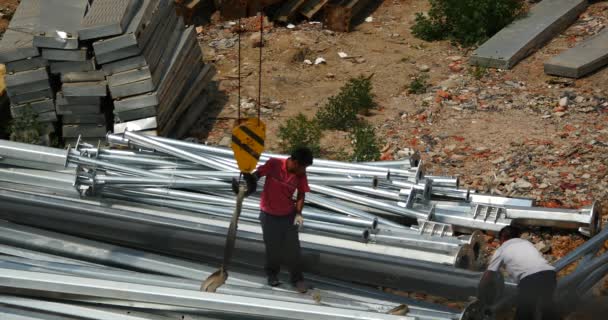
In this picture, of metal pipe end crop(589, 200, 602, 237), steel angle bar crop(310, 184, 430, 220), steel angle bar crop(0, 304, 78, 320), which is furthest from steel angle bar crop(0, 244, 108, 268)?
metal pipe end crop(589, 200, 602, 237)

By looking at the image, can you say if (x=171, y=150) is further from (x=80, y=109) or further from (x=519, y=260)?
(x=519, y=260)

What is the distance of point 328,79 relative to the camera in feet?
40.2

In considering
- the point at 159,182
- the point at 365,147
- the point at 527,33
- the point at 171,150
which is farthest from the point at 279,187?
the point at 527,33

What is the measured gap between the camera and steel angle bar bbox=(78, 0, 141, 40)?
390 inches

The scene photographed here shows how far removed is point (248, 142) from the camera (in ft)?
21.4

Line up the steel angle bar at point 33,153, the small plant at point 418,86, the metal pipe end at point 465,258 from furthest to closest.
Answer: the small plant at point 418,86 → the steel angle bar at point 33,153 → the metal pipe end at point 465,258

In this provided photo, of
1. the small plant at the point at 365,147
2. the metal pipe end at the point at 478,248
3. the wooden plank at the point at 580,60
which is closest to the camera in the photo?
the metal pipe end at the point at 478,248

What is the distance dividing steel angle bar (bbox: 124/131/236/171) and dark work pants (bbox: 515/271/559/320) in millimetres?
3075

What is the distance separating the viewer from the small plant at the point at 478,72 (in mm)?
11492

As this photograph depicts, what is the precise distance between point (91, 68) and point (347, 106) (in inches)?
117

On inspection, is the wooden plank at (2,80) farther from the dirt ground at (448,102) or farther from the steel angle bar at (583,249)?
the steel angle bar at (583,249)

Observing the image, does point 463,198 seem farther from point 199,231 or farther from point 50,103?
point 50,103

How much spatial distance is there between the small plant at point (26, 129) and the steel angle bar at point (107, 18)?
3.63 ft

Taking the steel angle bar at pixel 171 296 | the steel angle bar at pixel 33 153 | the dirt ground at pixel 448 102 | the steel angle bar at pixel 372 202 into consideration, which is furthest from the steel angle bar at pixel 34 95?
the steel angle bar at pixel 171 296
